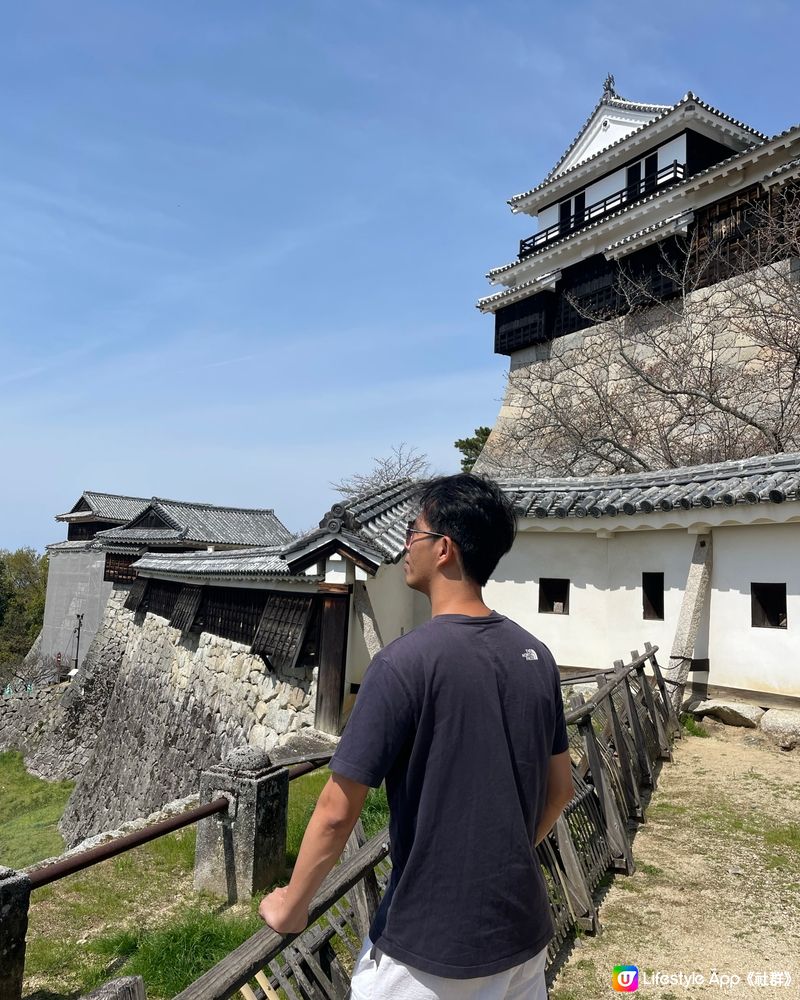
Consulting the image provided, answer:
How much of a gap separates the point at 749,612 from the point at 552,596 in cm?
289

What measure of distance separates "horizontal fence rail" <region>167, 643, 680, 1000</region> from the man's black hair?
1.21m

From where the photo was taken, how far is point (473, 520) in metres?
2.04

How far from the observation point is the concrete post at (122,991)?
1655 millimetres

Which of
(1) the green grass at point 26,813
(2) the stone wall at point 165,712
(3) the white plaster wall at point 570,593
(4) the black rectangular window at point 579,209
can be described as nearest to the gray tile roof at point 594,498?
(3) the white plaster wall at point 570,593

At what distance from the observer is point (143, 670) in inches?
651

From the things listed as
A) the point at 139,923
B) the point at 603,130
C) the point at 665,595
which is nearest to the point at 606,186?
the point at 603,130

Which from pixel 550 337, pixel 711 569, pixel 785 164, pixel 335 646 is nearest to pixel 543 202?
pixel 550 337

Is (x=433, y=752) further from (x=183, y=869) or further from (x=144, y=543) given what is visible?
(x=144, y=543)

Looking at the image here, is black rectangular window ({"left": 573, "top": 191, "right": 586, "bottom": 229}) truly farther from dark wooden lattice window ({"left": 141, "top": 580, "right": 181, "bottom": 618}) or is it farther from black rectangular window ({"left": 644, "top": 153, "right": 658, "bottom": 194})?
dark wooden lattice window ({"left": 141, "top": 580, "right": 181, "bottom": 618})

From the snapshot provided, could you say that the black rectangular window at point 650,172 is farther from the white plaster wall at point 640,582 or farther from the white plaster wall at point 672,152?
the white plaster wall at point 640,582

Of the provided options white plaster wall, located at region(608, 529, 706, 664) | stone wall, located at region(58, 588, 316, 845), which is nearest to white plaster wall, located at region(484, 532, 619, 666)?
white plaster wall, located at region(608, 529, 706, 664)

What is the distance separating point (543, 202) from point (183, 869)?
27326mm

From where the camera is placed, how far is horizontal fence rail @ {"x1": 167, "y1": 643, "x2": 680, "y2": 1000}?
2141 mm

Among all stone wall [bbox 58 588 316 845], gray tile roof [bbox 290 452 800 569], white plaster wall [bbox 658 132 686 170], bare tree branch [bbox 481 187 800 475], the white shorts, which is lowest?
stone wall [bbox 58 588 316 845]
